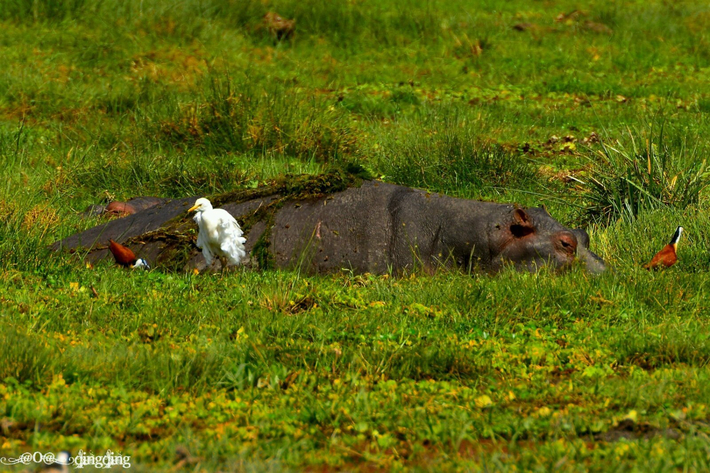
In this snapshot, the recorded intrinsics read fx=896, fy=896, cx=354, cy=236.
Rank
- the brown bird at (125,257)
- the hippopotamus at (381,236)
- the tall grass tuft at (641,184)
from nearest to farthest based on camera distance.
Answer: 1. the hippopotamus at (381,236)
2. the brown bird at (125,257)
3. the tall grass tuft at (641,184)

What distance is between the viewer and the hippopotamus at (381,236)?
716 cm

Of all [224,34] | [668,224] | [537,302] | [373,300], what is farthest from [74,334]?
[224,34]

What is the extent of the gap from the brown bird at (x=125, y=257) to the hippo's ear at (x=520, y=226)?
9.97 feet

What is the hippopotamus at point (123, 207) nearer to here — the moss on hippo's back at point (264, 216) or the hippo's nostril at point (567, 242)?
the moss on hippo's back at point (264, 216)

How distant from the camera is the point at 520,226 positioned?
7.21 meters

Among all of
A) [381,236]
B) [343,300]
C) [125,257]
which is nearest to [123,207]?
[125,257]

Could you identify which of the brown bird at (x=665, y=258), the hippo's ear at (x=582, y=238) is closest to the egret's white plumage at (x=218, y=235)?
the hippo's ear at (x=582, y=238)

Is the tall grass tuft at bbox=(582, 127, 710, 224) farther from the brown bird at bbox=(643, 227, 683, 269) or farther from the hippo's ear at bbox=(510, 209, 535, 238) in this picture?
the hippo's ear at bbox=(510, 209, 535, 238)

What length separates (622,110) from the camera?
1452 centimetres

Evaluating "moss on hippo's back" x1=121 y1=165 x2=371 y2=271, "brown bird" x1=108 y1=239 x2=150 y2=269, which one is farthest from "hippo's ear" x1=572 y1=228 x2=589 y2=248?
"brown bird" x1=108 y1=239 x2=150 y2=269

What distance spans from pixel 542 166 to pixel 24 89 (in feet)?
25.9

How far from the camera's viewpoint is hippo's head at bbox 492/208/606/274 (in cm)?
704

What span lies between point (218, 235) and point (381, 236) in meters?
1.32

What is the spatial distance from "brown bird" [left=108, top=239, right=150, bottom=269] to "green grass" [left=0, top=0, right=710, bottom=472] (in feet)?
1.04
